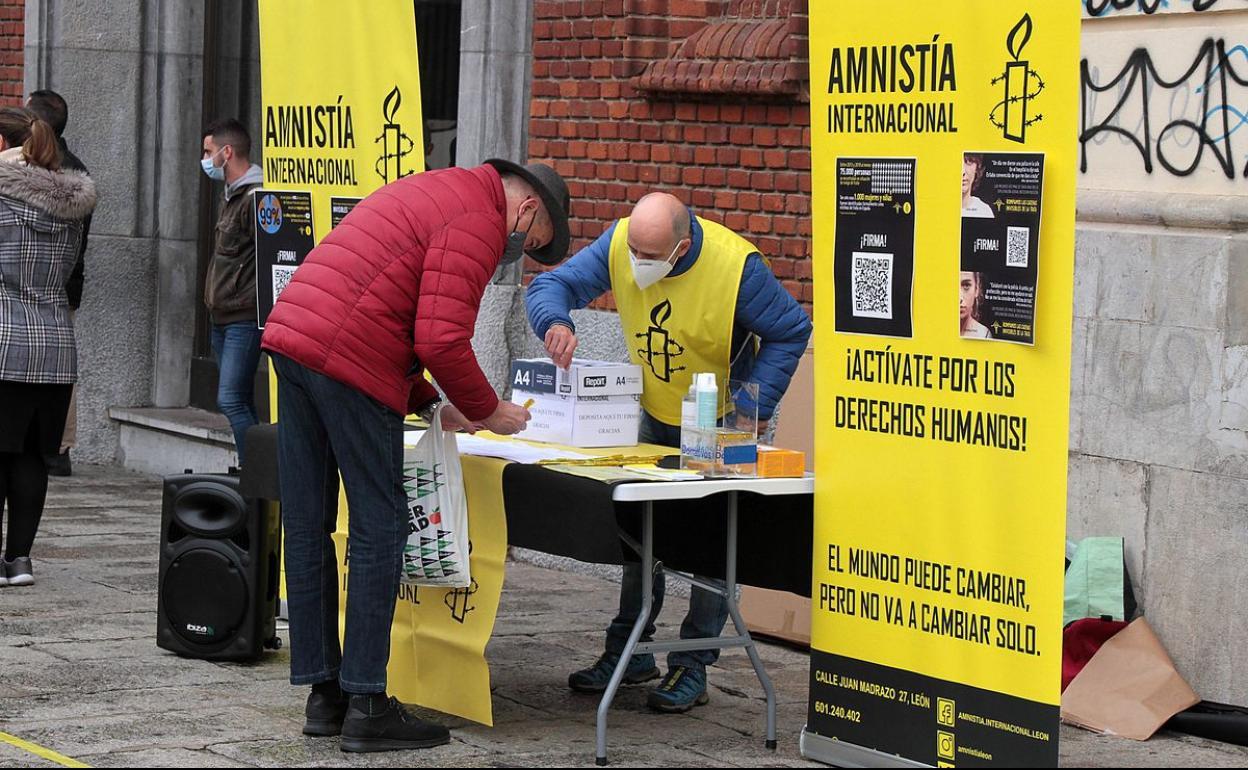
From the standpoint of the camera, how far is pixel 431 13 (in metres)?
10.5

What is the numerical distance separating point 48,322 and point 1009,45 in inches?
180

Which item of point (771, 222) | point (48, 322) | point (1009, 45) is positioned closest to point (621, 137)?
point (771, 222)

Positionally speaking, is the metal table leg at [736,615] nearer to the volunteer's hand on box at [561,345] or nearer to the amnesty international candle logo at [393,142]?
the volunteer's hand on box at [561,345]

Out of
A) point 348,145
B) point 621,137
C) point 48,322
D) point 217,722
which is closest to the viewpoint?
point 217,722

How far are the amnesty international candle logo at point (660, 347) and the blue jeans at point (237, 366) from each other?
13.2 ft

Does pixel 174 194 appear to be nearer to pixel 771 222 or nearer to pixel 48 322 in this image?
pixel 48 322

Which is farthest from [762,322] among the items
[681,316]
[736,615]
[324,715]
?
[324,715]

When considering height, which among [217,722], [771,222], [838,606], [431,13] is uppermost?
[431,13]

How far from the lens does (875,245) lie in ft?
17.8

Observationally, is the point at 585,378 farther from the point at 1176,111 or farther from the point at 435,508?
the point at 1176,111

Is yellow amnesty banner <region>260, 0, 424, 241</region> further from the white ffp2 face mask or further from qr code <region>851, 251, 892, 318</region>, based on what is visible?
qr code <region>851, 251, 892, 318</region>

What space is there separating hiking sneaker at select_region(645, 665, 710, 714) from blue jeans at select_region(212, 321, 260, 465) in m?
4.23

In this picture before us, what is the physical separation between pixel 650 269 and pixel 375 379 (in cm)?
104

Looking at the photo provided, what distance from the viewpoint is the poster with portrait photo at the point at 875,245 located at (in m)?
5.34
